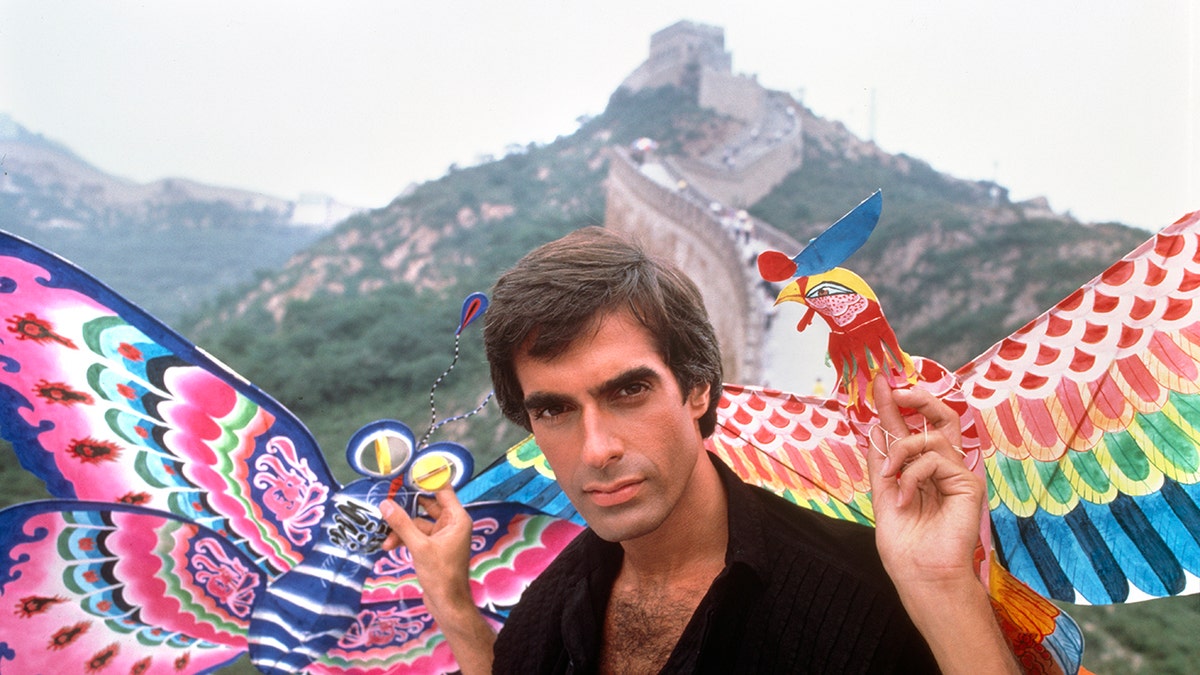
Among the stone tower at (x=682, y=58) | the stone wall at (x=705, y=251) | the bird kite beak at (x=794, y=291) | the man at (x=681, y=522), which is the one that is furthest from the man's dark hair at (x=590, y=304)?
the stone tower at (x=682, y=58)

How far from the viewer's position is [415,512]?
5.72 ft

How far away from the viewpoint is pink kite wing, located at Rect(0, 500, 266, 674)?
175cm

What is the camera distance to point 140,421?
1758mm

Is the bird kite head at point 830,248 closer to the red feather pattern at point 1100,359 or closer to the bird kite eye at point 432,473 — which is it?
the red feather pattern at point 1100,359

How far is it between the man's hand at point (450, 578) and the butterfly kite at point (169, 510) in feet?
0.18

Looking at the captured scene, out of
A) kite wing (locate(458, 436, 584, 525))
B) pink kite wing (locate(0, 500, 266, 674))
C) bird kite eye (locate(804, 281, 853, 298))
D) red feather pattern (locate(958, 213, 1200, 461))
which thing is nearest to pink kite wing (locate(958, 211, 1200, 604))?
red feather pattern (locate(958, 213, 1200, 461))

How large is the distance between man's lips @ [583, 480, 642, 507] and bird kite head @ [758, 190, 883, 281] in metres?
0.38

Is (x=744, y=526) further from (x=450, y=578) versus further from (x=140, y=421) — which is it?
(x=140, y=421)

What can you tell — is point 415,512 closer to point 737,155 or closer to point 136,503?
point 136,503

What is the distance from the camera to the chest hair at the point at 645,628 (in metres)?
1.38

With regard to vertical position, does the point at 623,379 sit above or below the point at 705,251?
below

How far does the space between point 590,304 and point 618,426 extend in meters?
0.19

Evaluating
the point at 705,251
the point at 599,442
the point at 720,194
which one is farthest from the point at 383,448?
the point at 720,194

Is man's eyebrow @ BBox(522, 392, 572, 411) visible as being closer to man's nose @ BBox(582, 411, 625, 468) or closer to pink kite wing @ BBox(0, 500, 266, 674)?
man's nose @ BBox(582, 411, 625, 468)
